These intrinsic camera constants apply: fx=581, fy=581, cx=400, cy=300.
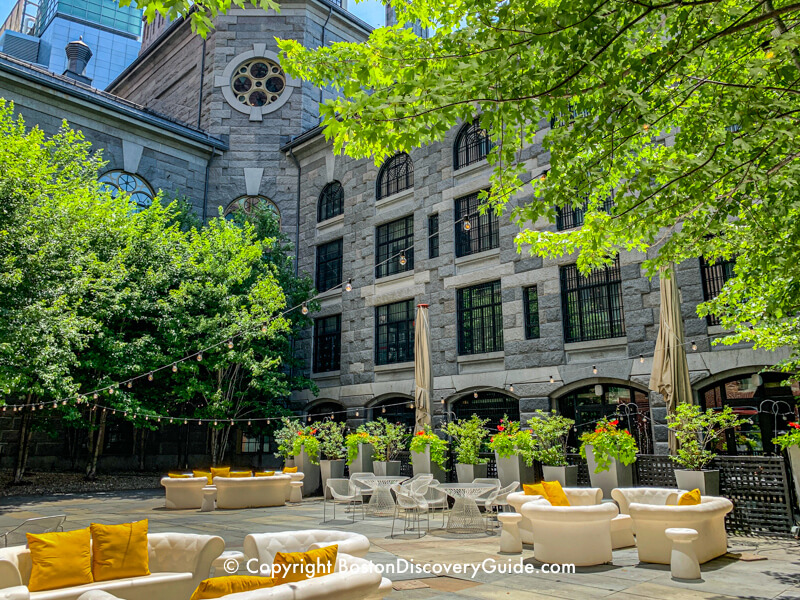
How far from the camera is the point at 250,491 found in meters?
14.1

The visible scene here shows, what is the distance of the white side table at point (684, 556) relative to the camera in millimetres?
6508

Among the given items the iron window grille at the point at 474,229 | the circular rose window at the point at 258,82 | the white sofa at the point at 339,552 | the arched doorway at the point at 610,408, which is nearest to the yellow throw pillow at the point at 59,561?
the white sofa at the point at 339,552

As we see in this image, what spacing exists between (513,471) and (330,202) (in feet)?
53.3

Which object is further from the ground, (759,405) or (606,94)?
(606,94)

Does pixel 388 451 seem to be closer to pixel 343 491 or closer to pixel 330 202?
pixel 343 491

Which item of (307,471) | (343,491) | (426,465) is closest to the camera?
(343,491)

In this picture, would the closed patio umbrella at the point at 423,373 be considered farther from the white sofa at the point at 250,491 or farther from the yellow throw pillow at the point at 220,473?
the yellow throw pillow at the point at 220,473

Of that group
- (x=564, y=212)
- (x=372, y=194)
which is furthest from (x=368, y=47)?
(x=372, y=194)

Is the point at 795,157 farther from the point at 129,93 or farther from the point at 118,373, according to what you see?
the point at 129,93

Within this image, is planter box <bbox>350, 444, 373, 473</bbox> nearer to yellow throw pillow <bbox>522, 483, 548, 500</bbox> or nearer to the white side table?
yellow throw pillow <bbox>522, 483, 548, 500</bbox>

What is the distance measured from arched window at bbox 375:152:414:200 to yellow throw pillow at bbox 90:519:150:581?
58.5 feet

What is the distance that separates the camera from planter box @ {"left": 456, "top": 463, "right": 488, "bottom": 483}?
43.2ft

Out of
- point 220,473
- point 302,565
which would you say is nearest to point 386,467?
point 220,473

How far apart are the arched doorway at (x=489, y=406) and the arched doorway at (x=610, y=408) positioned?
168 cm
